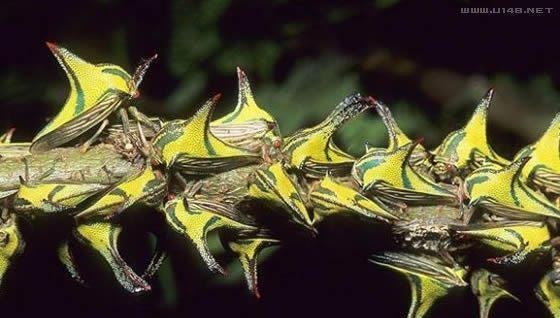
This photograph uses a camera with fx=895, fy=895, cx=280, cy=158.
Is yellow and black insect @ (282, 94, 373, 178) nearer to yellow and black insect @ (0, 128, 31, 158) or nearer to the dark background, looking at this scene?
yellow and black insect @ (0, 128, 31, 158)

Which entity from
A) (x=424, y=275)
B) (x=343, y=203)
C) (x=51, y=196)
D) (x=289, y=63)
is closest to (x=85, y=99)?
(x=51, y=196)

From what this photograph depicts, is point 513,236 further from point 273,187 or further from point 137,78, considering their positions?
point 137,78

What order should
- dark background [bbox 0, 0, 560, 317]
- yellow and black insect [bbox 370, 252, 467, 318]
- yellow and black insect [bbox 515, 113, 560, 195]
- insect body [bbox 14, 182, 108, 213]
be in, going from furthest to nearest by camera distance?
dark background [bbox 0, 0, 560, 317] < yellow and black insect [bbox 370, 252, 467, 318] < yellow and black insect [bbox 515, 113, 560, 195] < insect body [bbox 14, 182, 108, 213]

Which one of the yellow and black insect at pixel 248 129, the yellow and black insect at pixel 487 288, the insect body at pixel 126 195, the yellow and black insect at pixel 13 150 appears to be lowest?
the yellow and black insect at pixel 487 288

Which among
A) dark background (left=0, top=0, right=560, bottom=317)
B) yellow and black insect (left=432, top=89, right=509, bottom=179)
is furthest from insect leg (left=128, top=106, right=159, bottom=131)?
dark background (left=0, top=0, right=560, bottom=317)

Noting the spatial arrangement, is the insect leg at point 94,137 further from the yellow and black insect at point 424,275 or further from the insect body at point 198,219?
the yellow and black insect at point 424,275

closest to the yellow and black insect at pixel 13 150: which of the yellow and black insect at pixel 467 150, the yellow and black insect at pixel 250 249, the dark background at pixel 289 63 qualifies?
the yellow and black insect at pixel 250 249
